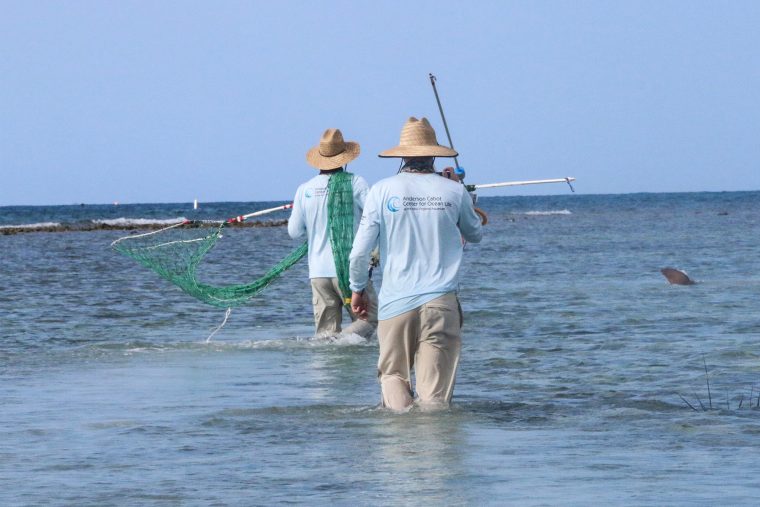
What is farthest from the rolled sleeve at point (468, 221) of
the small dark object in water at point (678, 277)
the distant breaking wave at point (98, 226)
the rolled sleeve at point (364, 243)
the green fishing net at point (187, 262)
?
the distant breaking wave at point (98, 226)

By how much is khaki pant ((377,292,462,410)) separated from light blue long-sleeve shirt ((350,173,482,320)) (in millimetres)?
78

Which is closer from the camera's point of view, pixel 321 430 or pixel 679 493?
pixel 679 493

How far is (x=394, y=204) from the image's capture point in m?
7.66

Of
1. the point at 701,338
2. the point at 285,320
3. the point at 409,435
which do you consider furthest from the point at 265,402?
the point at 285,320

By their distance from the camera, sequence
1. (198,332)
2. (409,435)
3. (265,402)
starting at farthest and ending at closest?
(198,332) → (265,402) → (409,435)

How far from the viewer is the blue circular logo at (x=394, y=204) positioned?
25.1 feet

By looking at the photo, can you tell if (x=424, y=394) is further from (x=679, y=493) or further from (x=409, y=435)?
(x=679, y=493)

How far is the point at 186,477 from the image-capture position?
21.4 feet

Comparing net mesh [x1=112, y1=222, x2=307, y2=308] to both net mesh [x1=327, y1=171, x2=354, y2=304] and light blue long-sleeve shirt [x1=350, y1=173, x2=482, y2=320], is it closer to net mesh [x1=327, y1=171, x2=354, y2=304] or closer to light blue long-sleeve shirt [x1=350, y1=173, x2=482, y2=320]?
net mesh [x1=327, y1=171, x2=354, y2=304]

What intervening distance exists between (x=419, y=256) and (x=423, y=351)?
58 centimetres

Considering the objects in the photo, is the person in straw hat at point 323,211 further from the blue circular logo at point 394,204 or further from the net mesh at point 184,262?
the blue circular logo at point 394,204

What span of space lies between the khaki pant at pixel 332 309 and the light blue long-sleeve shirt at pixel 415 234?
3.68m

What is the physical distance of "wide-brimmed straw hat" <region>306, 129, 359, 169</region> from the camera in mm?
11148

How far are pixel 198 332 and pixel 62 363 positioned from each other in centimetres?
327
